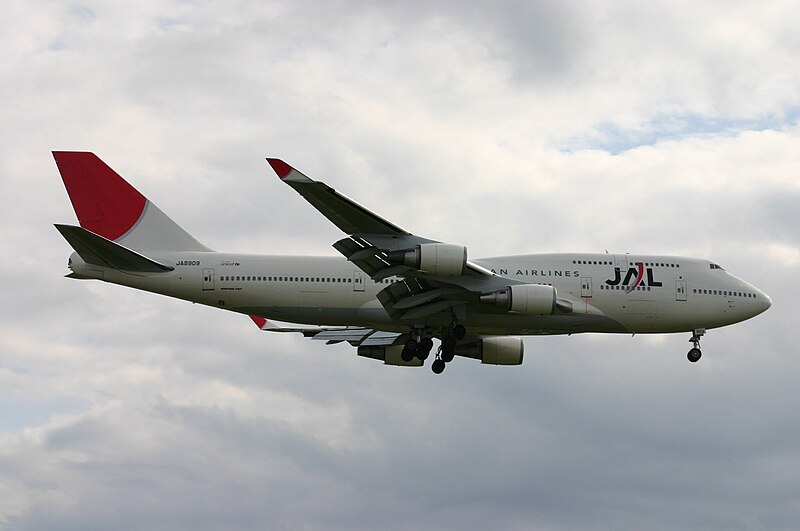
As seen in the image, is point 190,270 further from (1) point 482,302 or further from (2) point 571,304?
(2) point 571,304

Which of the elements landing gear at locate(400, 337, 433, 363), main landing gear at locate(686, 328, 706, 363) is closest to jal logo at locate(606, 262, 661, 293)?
main landing gear at locate(686, 328, 706, 363)

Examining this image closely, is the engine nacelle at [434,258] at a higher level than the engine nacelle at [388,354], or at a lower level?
higher

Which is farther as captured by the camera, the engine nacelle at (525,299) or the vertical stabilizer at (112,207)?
the vertical stabilizer at (112,207)

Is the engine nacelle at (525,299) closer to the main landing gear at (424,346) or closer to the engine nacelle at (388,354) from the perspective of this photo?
the main landing gear at (424,346)

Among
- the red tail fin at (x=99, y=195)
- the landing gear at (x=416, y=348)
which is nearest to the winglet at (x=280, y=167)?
the landing gear at (x=416, y=348)

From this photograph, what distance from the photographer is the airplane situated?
36.8 meters

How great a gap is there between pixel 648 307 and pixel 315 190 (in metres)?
15.9

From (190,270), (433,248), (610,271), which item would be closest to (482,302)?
(433,248)

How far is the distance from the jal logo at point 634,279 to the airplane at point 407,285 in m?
0.04

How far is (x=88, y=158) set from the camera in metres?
42.0

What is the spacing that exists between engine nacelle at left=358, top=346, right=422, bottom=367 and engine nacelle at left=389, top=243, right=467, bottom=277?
11683mm

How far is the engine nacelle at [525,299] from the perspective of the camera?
35.8m

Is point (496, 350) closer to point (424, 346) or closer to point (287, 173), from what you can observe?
point (424, 346)

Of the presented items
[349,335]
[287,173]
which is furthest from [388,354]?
[287,173]
